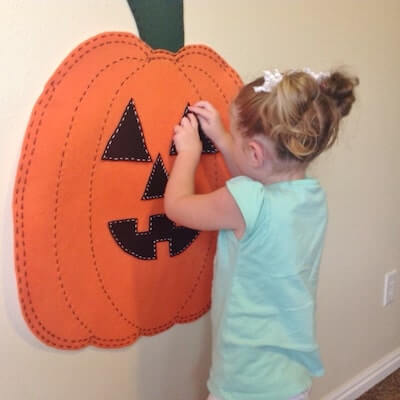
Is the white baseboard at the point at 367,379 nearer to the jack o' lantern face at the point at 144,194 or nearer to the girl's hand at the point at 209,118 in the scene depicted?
the jack o' lantern face at the point at 144,194

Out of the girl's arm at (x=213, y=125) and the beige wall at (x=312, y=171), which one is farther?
the girl's arm at (x=213, y=125)

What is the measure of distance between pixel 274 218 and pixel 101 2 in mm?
407

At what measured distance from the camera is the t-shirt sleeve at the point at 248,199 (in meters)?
0.74

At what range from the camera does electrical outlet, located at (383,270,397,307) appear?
1483mm

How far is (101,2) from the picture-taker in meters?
0.71

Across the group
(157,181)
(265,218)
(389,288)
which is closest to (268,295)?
(265,218)

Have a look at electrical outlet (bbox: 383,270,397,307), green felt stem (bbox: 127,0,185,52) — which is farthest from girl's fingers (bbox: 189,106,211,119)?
electrical outlet (bbox: 383,270,397,307)

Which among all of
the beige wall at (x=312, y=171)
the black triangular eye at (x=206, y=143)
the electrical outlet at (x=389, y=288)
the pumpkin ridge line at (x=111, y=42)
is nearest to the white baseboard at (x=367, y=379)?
the beige wall at (x=312, y=171)

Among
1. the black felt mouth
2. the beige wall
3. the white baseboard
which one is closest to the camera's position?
the beige wall

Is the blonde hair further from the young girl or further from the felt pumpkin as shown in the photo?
the felt pumpkin

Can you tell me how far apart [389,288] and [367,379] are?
0.29 m

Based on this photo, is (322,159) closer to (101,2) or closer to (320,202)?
(320,202)

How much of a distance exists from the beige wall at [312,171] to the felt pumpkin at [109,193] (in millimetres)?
23

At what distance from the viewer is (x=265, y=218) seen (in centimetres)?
76
